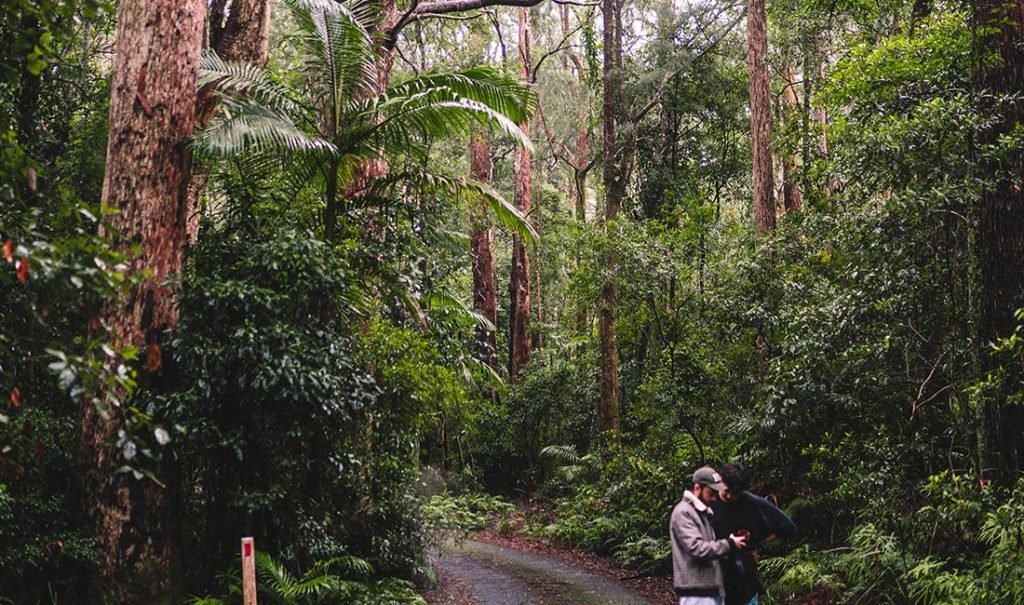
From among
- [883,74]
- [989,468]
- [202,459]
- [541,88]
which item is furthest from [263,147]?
[541,88]

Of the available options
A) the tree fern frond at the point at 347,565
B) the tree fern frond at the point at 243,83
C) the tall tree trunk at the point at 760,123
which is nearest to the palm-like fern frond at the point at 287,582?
the tree fern frond at the point at 347,565

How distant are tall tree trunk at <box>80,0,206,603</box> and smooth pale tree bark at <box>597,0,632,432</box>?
827 centimetres

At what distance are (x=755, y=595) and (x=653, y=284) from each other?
9.33 meters

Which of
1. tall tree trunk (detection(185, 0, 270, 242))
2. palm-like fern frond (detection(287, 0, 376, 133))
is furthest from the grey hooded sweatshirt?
tall tree trunk (detection(185, 0, 270, 242))

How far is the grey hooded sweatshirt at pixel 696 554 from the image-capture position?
5430 mm

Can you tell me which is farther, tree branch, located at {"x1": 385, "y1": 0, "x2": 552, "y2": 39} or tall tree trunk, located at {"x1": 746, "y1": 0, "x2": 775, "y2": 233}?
tall tree trunk, located at {"x1": 746, "y1": 0, "x2": 775, "y2": 233}

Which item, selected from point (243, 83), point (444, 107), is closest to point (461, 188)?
point (444, 107)

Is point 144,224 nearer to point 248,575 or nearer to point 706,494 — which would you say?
point 248,575

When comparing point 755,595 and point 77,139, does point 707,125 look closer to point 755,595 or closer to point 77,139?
point 77,139

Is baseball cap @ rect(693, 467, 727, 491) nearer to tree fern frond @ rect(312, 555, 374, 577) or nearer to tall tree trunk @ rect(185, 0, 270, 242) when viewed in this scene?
tree fern frond @ rect(312, 555, 374, 577)

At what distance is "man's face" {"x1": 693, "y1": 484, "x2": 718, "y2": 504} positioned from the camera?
19.0 feet

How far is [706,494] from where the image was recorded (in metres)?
5.79

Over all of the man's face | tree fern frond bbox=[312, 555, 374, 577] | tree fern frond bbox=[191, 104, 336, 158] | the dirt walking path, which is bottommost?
the dirt walking path

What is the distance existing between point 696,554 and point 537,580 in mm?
7462
